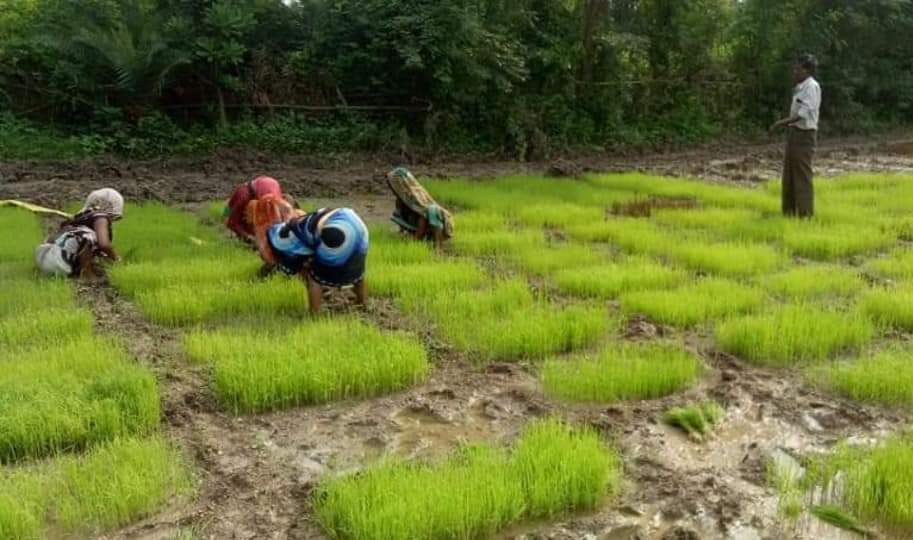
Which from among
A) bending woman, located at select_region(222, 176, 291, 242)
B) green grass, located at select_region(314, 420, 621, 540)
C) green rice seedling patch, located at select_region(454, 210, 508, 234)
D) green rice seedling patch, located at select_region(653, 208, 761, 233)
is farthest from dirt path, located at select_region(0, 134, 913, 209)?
green grass, located at select_region(314, 420, 621, 540)

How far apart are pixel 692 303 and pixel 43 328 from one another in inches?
145

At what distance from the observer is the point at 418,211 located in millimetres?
6965

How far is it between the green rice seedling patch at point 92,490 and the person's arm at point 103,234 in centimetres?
301

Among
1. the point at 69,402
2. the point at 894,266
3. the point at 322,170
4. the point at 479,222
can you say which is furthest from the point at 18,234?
the point at 894,266

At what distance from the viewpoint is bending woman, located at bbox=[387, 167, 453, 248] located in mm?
6848

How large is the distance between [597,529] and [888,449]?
1210mm

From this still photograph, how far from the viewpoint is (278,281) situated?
553cm

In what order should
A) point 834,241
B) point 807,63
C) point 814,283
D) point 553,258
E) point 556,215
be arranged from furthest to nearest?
point 556,215, point 807,63, point 834,241, point 553,258, point 814,283

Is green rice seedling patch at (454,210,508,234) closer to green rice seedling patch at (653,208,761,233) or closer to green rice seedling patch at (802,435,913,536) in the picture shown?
green rice seedling patch at (653,208,761,233)

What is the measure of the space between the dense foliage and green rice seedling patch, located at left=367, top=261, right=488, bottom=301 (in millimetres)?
6417

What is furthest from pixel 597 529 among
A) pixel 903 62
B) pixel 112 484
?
pixel 903 62

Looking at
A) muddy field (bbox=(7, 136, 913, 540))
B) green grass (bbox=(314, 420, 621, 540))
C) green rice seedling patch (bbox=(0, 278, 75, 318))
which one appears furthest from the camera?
green rice seedling patch (bbox=(0, 278, 75, 318))

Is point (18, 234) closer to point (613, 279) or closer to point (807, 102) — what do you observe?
point (613, 279)

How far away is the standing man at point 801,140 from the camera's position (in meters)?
7.79
